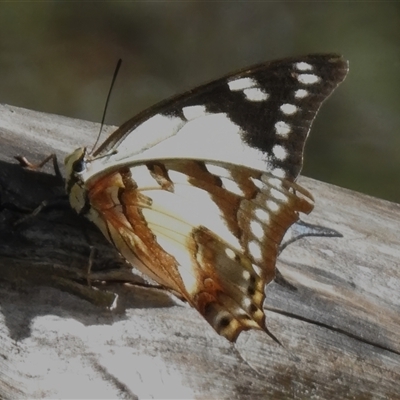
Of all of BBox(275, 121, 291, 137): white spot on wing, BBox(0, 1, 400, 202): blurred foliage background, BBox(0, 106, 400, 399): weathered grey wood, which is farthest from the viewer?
BBox(0, 1, 400, 202): blurred foliage background

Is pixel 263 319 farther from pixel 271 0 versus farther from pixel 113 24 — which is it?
pixel 271 0

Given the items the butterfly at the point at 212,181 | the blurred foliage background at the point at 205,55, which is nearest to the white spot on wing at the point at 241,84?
the butterfly at the point at 212,181

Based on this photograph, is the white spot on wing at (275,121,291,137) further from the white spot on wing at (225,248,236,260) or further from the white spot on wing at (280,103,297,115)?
the white spot on wing at (225,248,236,260)

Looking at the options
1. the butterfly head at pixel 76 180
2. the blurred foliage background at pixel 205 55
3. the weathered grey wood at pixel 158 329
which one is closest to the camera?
the weathered grey wood at pixel 158 329

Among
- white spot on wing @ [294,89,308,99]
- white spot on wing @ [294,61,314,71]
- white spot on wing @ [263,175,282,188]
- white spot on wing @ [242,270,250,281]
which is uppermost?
white spot on wing @ [294,61,314,71]

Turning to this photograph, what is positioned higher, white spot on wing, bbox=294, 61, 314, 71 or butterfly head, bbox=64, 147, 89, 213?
white spot on wing, bbox=294, 61, 314, 71

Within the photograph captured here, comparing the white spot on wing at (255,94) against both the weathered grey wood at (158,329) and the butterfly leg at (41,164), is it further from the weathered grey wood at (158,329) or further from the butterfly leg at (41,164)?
the butterfly leg at (41,164)

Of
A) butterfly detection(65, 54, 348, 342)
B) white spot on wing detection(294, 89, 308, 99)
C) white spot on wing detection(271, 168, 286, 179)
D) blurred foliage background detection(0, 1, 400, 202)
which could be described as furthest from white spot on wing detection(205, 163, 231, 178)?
blurred foliage background detection(0, 1, 400, 202)
